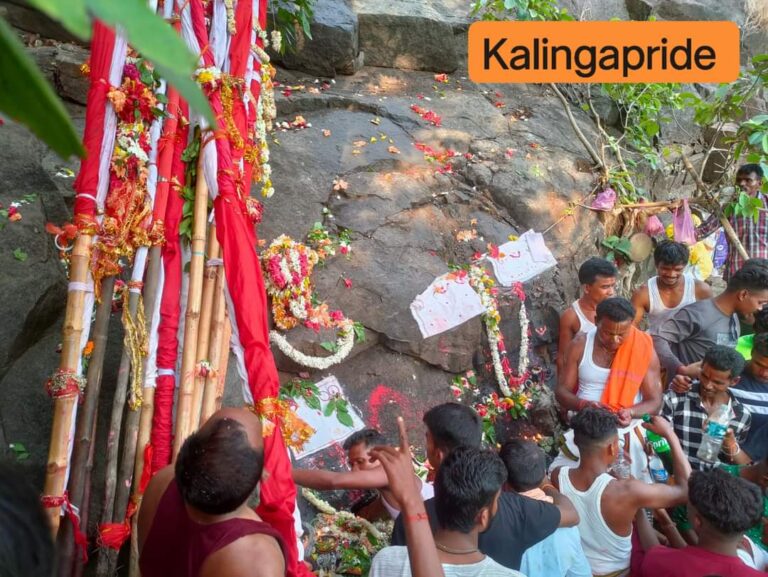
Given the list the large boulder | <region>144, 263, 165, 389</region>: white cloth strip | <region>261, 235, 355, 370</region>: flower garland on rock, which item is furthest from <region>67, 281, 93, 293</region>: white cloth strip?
the large boulder

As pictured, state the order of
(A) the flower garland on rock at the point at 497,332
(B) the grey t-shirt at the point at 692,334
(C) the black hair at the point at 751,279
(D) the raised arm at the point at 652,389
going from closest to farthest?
1. (D) the raised arm at the point at 652,389
2. (C) the black hair at the point at 751,279
3. (B) the grey t-shirt at the point at 692,334
4. (A) the flower garland on rock at the point at 497,332

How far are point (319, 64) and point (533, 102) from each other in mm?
2541

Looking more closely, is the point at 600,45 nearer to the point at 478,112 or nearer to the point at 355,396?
the point at 478,112

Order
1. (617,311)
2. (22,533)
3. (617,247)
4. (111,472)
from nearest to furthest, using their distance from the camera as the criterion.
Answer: (22,533), (111,472), (617,311), (617,247)

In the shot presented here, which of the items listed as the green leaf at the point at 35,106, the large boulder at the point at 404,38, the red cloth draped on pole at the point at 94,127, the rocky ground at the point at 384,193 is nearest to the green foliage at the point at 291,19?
the rocky ground at the point at 384,193

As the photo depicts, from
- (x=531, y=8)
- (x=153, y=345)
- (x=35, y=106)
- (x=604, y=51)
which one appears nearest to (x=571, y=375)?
(x=153, y=345)

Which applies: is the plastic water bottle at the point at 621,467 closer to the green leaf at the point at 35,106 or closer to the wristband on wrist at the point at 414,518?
the wristband on wrist at the point at 414,518

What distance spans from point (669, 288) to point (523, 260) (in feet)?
4.43

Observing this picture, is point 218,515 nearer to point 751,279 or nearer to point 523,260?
point 751,279

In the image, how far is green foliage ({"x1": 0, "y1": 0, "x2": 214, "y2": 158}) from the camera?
39 centimetres

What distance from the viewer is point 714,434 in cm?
325

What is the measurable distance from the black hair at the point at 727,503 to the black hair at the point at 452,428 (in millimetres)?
898

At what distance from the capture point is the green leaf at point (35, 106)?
443 mm

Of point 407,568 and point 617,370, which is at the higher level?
point 617,370
